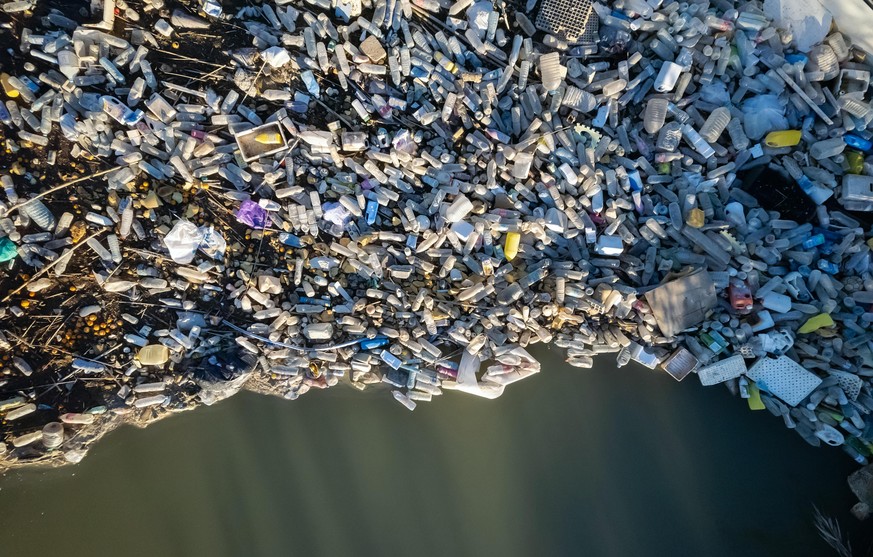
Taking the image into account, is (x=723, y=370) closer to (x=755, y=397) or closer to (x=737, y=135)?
(x=755, y=397)

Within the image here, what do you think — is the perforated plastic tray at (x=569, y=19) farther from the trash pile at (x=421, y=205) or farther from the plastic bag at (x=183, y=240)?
the plastic bag at (x=183, y=240)

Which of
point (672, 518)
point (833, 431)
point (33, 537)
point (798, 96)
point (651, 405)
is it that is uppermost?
point (798, 96)

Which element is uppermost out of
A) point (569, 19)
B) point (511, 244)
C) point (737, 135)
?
point (569, 19)

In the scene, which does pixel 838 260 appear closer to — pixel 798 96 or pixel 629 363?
pixel 798 96

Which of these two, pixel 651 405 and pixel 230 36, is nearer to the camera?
pixel 230 36

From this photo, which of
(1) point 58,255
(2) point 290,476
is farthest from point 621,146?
(1) point 58,255

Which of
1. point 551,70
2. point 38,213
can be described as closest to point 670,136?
point 551,70

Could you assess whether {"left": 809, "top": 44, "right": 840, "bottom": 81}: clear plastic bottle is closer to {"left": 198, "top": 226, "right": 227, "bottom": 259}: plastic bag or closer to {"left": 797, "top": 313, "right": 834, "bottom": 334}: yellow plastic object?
{"left": 797, "top": 313, "right": 834, "bottom": 334}: yellow plastic object
